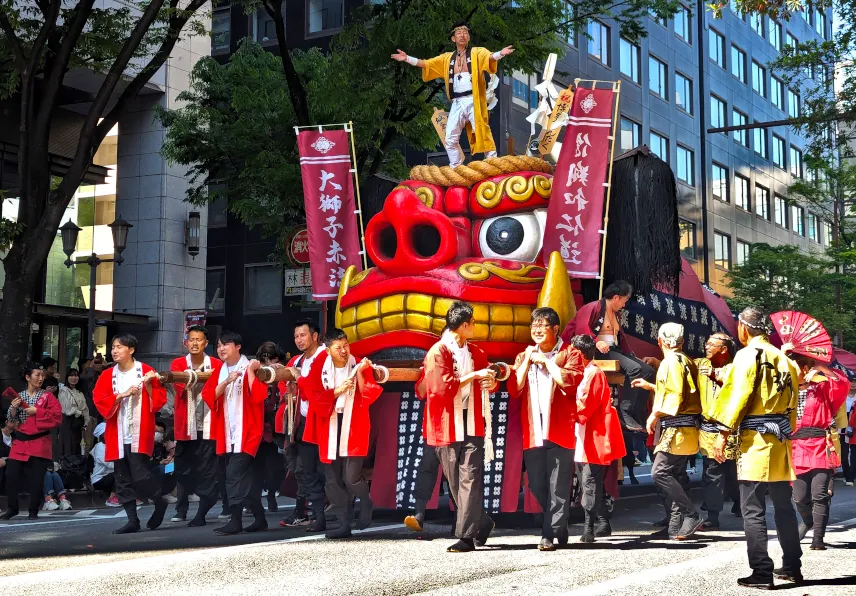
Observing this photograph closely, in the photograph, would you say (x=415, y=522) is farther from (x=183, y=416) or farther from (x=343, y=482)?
(x=183, y=416)

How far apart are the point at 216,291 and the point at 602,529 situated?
2685cm

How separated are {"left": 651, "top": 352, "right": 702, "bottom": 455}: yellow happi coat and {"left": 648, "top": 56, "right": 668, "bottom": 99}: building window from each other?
30.4m

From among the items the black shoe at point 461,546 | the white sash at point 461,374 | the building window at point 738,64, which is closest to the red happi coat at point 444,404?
the white sash at point 461,374

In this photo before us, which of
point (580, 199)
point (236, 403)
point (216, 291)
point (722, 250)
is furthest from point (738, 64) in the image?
point (236, 403)

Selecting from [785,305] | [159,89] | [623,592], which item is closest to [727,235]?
[785,305]

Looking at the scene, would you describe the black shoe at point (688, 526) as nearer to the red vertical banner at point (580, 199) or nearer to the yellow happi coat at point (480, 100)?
the red vertical banner at point (580, 199)

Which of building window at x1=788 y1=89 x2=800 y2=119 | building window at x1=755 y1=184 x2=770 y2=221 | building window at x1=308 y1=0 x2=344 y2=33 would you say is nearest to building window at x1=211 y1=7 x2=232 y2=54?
building window at x1=308 y1=0 x2=344 y2=33

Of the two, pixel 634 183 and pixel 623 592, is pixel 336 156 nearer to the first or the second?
pixel 634 183

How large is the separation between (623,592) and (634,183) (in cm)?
485

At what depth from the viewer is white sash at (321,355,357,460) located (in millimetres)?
9070

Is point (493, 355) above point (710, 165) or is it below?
below

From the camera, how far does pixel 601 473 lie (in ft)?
29.4

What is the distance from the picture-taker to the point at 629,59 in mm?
36875

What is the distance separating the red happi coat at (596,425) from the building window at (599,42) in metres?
26.8
